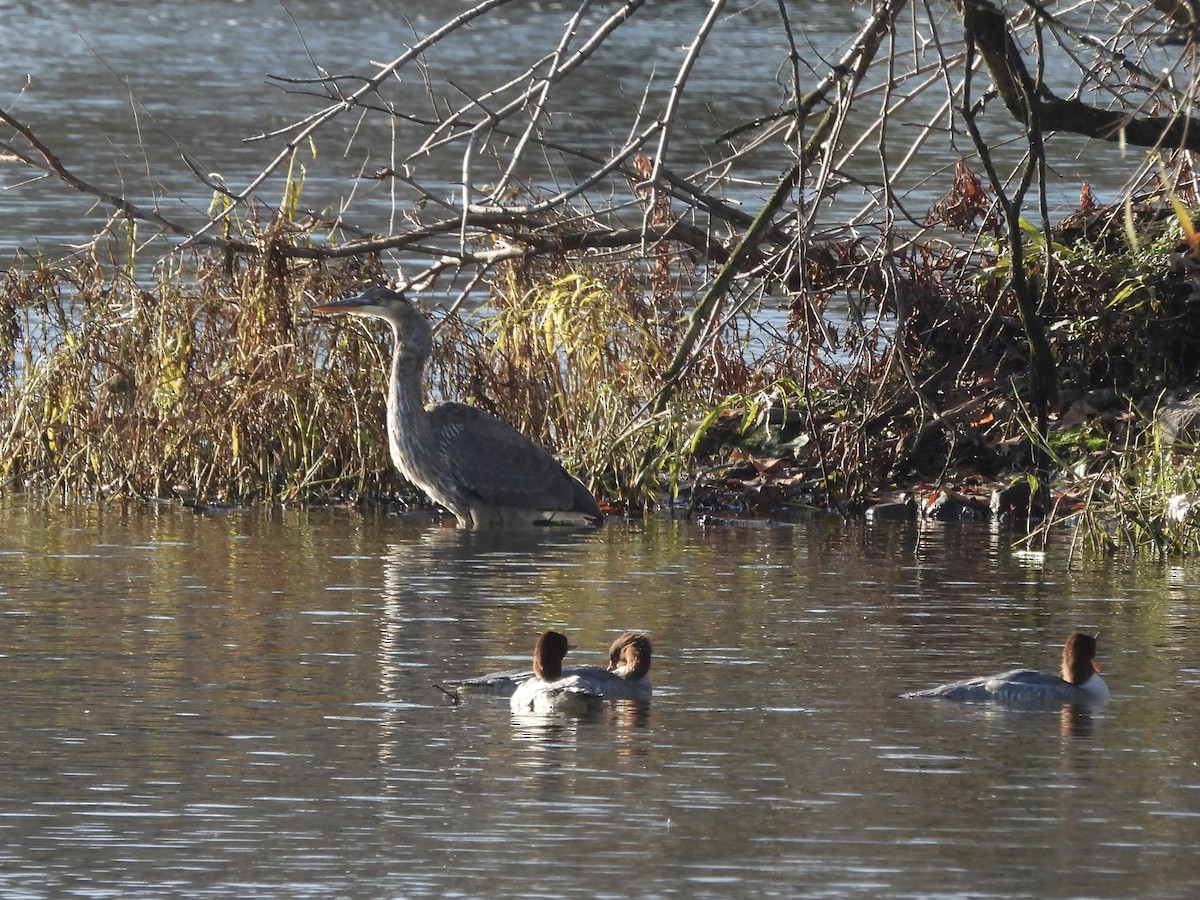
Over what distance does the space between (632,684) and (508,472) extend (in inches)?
203

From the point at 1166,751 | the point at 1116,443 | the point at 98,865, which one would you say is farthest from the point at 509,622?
the point at 1116,443

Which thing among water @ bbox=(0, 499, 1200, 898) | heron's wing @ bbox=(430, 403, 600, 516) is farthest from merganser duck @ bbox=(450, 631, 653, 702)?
heron's wing @ bbox=(430, 403, 600, 516)

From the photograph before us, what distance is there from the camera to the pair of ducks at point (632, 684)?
8320 millimetres

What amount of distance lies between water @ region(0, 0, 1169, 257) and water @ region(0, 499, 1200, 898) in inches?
83.6

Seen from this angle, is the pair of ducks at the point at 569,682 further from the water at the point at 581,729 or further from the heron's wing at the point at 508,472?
the heron's wing at the point at 508,472

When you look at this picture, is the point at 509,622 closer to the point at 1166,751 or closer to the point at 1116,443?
the point at 1166,751

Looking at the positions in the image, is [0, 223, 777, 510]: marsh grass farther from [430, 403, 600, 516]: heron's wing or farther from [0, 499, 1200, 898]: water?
[0, 499, 1200, 898]: water

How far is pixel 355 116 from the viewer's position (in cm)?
3688

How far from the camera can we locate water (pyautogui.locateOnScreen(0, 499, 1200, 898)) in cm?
630

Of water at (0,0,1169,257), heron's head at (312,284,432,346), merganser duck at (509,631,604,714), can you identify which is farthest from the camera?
water at (0,0,1169,257)

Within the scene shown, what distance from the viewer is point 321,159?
3061 cm

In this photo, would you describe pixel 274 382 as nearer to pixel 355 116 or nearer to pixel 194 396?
pixel 194 396

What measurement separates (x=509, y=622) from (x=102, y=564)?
2408 millimetres

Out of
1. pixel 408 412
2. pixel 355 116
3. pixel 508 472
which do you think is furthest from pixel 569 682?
pixel 355 116
